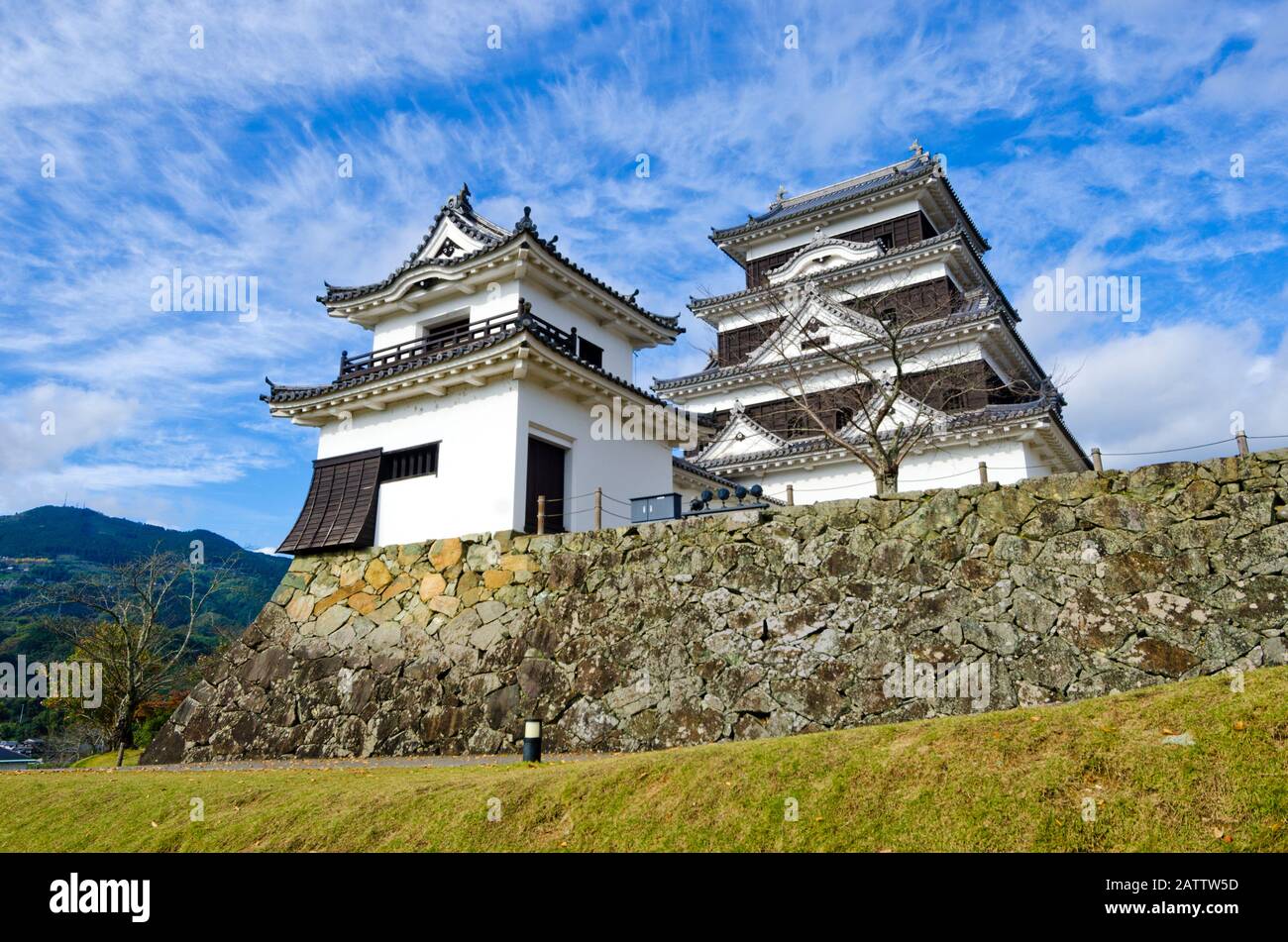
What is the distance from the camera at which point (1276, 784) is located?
17.0ft

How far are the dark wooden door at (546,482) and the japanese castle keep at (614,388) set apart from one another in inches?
1.6

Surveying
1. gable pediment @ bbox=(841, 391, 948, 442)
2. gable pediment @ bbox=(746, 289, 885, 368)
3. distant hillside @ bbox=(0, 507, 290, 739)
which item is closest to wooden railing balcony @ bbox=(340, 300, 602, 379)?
gable pediment @ bbox=(841, 391, 948, 442)

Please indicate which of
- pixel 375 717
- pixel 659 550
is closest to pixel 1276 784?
pixel 659 550

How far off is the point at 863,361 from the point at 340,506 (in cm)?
1619

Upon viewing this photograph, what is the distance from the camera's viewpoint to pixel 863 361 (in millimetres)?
25297

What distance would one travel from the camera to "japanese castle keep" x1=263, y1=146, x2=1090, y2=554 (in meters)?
15.8

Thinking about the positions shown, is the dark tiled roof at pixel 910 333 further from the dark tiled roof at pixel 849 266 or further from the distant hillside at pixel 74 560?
the distant hillside at pixel 74 560

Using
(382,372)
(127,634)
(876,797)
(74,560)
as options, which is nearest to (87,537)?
(74,560)

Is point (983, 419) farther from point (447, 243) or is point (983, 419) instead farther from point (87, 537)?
point (87, 537)

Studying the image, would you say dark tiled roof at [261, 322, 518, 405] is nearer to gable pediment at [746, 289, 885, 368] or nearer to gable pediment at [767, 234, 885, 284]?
gable pediment at [746, 289, 885, 368]

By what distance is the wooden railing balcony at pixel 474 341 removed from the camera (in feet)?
52.0

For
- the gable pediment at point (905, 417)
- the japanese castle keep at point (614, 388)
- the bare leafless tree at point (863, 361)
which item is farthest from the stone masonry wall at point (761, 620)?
the gable pediment at point (905, 417)
